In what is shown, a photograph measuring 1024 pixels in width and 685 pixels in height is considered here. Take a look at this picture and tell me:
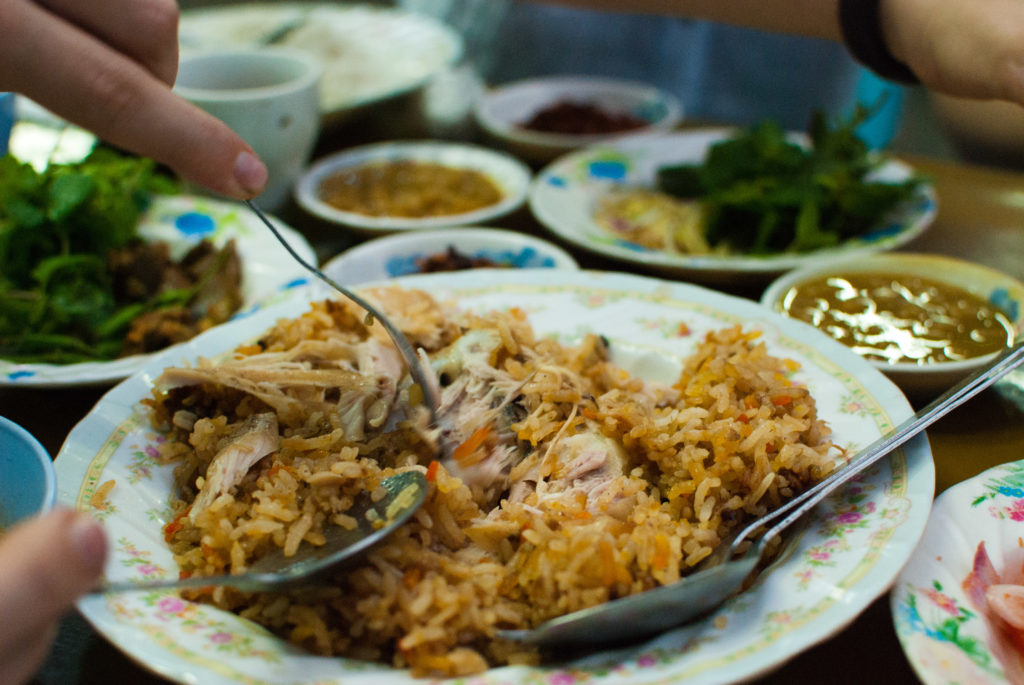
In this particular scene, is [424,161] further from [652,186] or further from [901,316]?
[901,316]

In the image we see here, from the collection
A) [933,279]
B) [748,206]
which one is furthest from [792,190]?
[933,279]

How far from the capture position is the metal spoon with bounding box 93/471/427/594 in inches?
47.9

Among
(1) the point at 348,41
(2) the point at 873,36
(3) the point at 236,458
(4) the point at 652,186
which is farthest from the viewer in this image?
(1) the point at 348,41

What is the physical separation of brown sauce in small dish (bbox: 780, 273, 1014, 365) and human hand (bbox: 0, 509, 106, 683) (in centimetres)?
190

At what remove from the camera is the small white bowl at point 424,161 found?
3.11 m

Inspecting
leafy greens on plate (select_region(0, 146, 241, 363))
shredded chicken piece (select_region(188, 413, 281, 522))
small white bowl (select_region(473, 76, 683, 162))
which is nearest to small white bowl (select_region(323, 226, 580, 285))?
leafy greens on plate (select_region(0, 146, 241, 363))

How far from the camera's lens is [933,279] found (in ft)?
7.80

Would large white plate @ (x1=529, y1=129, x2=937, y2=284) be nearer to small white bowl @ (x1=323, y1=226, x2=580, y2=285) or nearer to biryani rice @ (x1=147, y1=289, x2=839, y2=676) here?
small white bowl @ (x1=323, y1=226, x2=580, y2=285)

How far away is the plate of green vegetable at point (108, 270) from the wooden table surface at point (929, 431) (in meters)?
0.22

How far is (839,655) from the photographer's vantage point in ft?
4.63

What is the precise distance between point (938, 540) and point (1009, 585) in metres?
0.13

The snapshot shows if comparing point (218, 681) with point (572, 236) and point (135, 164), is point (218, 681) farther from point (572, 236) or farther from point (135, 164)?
point (135, 164)

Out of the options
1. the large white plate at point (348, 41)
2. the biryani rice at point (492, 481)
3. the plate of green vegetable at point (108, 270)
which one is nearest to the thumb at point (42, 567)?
the biryani rice at point (492, 481)

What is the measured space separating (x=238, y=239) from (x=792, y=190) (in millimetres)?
2207
